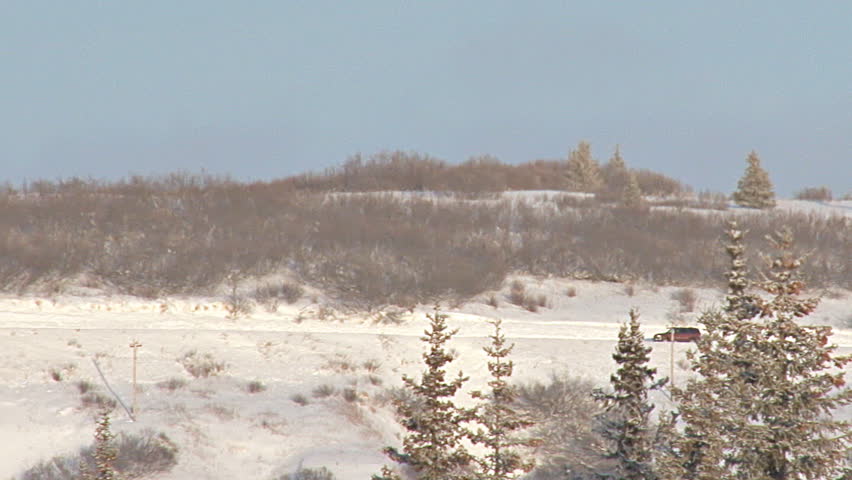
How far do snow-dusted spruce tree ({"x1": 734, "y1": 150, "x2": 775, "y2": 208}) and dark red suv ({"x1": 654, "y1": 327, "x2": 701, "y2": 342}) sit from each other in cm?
2772

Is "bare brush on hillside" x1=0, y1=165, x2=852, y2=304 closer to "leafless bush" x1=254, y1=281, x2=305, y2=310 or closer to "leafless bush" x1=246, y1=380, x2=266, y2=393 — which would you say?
"leafless bush" x1=254, y1=281, x2=305, y2=310

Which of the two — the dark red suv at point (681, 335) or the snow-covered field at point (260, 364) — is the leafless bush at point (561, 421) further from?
the dark red suv at point (681, 335)

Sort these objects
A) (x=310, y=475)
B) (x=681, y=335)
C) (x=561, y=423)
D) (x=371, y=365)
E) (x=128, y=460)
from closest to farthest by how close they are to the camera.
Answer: (x=128, y=460) → (x=310, y=475) → (x=561, y=423) → (x=371, y=365) → (x=681, y=335)

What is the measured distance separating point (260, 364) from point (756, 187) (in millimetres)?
39095

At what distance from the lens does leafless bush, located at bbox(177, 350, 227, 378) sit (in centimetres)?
2869

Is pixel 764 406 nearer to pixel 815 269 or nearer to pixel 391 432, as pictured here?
pixel 391 432

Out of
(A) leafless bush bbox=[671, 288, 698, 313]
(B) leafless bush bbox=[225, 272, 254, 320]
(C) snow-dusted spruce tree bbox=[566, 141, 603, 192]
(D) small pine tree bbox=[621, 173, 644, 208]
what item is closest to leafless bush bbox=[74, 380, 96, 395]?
(B) leafless bush bbox=[225, 272, 254, 320]

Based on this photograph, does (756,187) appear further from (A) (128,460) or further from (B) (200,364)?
(A) (128,460)

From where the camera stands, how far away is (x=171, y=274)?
3656 centimetres

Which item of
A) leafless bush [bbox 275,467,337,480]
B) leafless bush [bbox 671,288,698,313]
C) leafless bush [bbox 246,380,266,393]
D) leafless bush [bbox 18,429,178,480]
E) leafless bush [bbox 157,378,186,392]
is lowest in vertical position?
leafless bush [bbox 275,467,337,480]

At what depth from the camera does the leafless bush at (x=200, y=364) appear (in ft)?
94.1

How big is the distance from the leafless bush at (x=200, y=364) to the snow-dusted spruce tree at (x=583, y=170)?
3853cm

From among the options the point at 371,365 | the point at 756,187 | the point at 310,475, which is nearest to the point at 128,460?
the point at 310,475

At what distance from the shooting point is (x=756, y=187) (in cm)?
5975
